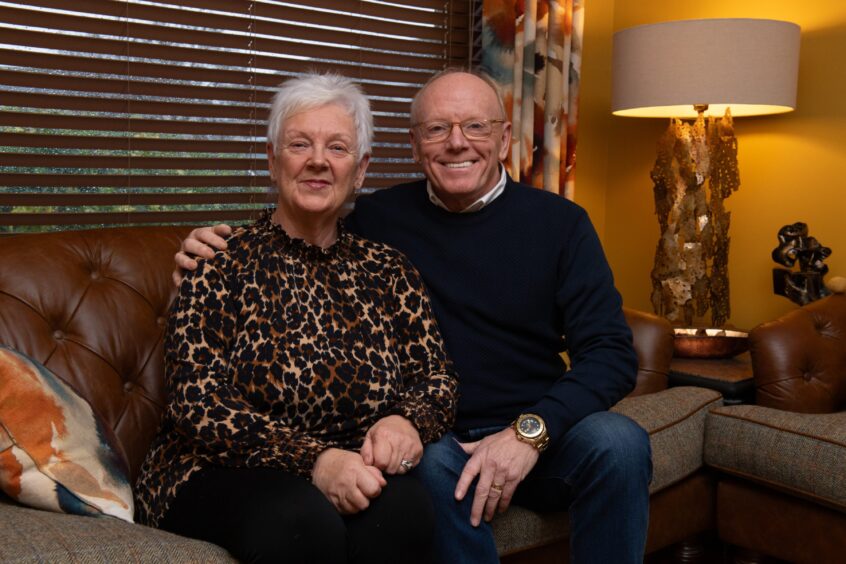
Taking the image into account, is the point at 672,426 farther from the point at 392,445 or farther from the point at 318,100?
the point at 318,100

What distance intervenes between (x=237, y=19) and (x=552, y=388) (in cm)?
156

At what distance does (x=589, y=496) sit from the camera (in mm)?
1708

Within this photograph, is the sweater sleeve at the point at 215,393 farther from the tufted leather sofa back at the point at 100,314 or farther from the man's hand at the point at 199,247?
the tufted leather sofa back at the point at 100,314

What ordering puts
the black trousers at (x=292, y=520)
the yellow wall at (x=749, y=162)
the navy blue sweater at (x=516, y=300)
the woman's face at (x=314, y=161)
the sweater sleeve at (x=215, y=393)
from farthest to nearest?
the yellow wall at (x=749, y=162) < the navy blue sweater at (x=516, y=300) < the woman's face at (x=314, y=161) < the sweater sleeve at (x=215, y=393) < the black trousers at (x=292, y=520)

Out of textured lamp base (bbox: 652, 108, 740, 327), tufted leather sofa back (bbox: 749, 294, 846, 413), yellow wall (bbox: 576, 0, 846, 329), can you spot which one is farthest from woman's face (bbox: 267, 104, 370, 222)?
yellow wall (bbox: 576, 0, 846, 329)

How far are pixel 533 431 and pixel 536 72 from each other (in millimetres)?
1640

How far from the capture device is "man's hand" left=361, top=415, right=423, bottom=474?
5.19ft

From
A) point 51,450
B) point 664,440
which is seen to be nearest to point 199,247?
point 51,450

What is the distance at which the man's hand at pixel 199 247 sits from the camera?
1686mm

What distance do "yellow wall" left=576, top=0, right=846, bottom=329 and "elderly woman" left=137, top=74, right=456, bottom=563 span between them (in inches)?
69.4

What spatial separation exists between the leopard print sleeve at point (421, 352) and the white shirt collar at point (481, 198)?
0.74 ft

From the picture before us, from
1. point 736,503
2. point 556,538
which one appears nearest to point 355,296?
point 556,538

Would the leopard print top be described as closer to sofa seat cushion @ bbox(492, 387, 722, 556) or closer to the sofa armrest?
sofa seat cushion @ bbox(492, 387, 722, 556)

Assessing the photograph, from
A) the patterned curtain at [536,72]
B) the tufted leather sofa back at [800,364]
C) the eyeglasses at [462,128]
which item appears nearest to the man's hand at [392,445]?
the eyeglasses at [462,128]
